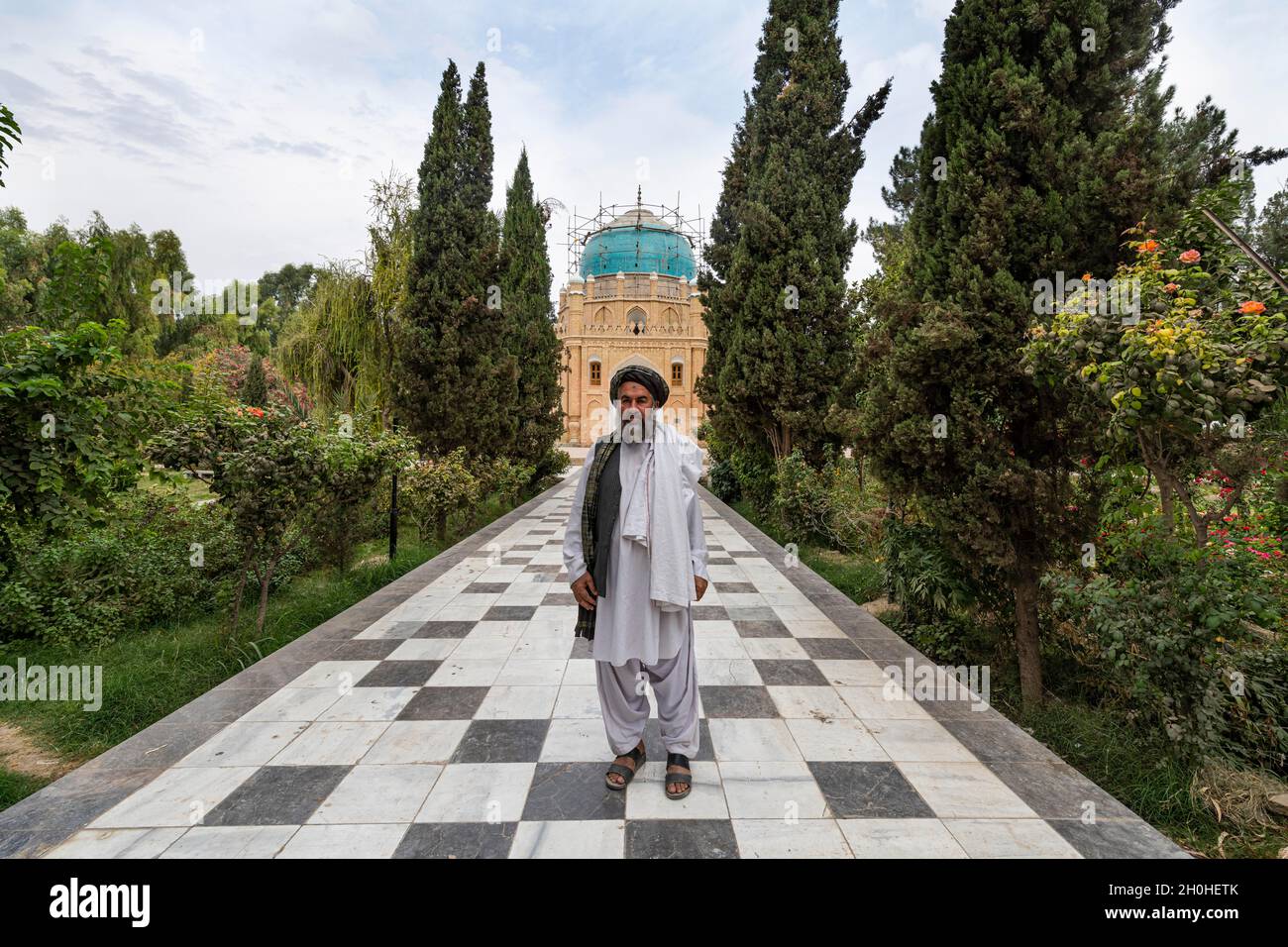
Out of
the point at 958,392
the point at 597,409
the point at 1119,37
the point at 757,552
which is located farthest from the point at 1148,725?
the point at 597,409

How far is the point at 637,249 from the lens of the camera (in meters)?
41.9

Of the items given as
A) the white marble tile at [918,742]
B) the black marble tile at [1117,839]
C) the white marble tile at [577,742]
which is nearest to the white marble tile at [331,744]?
the white marble tile at [577,742]

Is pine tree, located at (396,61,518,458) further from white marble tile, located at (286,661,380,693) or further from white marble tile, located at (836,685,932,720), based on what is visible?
white marble tile, located at (836,685,932,720)

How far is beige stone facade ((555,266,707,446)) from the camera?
41.1m

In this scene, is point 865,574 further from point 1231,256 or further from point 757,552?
point 1231,256

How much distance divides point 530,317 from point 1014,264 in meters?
12.6

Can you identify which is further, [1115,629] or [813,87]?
[813,87]

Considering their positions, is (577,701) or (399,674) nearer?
(577,701)

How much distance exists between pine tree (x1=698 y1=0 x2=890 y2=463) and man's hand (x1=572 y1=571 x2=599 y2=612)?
23.9ft

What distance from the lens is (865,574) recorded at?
643cm

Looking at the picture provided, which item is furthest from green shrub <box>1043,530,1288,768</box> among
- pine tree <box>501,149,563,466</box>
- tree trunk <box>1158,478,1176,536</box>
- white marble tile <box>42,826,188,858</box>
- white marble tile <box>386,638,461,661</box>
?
pine tree <box>501,149,563,466</box>

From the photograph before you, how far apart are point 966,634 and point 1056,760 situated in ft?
5.08

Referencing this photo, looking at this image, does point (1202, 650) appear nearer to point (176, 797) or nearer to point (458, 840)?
point (458, 840)

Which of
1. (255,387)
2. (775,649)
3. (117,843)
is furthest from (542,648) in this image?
(255,387)
